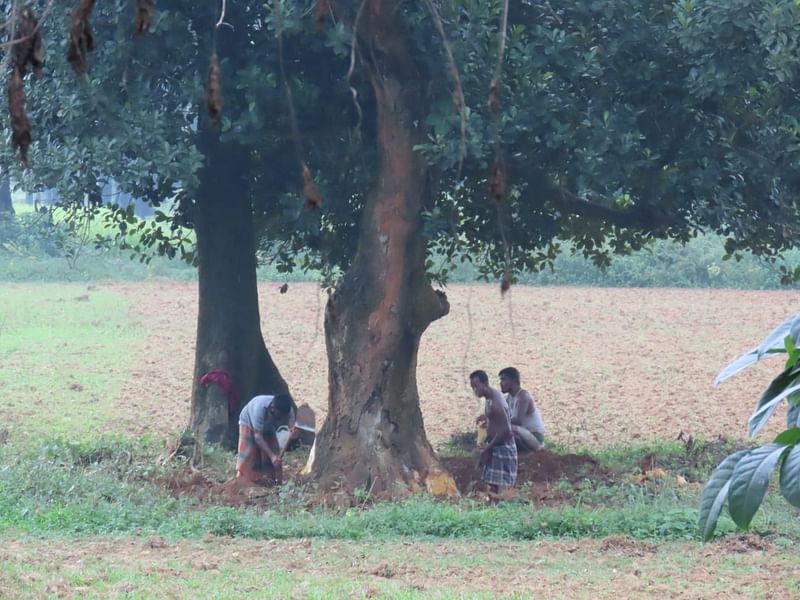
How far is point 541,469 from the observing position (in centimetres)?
1187

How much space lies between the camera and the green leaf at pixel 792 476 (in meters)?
2.33

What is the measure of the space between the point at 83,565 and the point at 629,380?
43.6ft

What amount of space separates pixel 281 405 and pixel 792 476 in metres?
8.85

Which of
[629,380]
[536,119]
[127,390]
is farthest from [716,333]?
[536,119]

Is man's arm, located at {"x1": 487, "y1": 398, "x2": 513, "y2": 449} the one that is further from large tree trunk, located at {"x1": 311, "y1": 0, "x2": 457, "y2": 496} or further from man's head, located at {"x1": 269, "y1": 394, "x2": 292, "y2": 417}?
man's head, located at {"x1": 269, "y1": 394, "x2": 292, "y2": 417}

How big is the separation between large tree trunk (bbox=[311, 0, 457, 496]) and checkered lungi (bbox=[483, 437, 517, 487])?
1.40 feet

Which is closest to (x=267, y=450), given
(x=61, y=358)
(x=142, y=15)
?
(x=142, y=15)

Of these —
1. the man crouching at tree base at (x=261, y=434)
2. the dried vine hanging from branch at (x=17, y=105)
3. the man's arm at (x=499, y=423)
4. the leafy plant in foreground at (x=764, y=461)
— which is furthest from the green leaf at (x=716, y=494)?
the man crouching at tree base at (x=261, y=434)

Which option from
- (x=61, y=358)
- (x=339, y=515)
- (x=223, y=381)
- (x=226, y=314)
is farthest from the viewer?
(x=61, y=358)

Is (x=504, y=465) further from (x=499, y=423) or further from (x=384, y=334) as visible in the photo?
(x=384, y=334)

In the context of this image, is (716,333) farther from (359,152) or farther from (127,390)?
(359,152)

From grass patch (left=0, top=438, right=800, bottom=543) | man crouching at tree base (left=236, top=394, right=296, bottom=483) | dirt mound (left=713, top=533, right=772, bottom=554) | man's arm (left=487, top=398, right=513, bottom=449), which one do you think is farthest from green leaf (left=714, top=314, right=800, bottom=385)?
→ man crouching at tree base (left=236, top=394, right=296, bottom=483)

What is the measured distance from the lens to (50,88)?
35.7ft

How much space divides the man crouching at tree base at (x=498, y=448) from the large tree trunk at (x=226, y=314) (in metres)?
3.18
